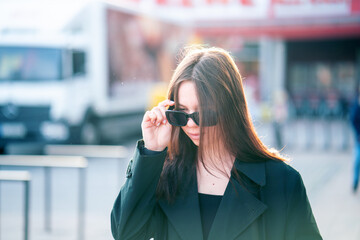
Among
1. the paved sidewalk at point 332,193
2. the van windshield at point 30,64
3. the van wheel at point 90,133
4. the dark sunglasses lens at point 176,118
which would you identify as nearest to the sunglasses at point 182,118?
the dark sunglasses lens at point 176,118

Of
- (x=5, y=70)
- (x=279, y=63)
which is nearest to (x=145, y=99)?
(x=5, y=70)

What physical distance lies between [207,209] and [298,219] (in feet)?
1.20

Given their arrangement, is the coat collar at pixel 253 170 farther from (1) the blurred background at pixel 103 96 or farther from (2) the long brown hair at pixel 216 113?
→ (1) the blurred background at pixel 103 96

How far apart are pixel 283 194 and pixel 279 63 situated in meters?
21.6

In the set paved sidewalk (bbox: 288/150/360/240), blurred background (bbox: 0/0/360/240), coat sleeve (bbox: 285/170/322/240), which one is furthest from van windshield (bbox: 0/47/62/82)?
coat sleeve (bbox: 285/170/322/240)

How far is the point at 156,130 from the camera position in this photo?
78.3 inches

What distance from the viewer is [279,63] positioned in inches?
898

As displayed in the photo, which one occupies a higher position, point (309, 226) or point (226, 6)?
point (226, 6)

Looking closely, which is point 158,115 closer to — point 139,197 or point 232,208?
point 139,197

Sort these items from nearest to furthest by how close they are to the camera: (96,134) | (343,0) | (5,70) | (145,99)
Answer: (5,70)
(96,134)
(145,99)
(343,0)

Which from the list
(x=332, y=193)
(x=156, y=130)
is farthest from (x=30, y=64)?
(x=156, y=130)

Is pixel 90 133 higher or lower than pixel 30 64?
lower

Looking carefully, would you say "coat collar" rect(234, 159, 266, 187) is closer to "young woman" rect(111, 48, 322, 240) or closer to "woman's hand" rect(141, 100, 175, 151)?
"young woman" rect(111, 48, 322, 240)

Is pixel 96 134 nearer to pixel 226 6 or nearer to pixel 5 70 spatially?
pixel 5 70
